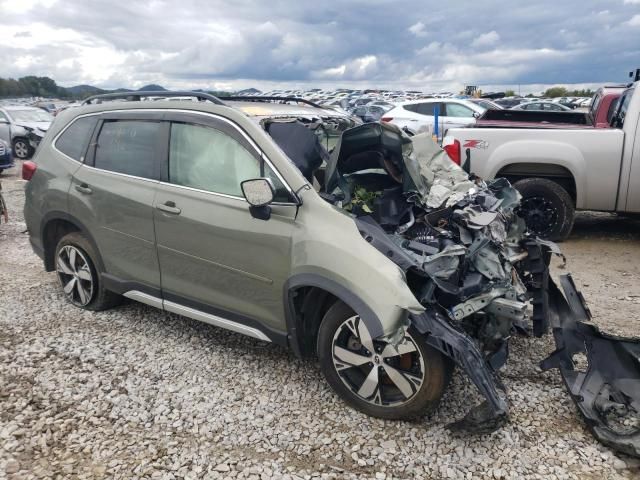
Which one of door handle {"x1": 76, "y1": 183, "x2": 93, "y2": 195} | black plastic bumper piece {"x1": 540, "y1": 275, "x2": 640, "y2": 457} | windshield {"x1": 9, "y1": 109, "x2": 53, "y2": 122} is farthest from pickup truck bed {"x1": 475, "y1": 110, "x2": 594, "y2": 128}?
windshield {"x1": 9, "y1": 109, "x2": 53, "y2": 122}

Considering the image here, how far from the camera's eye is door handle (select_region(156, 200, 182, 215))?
138 inches

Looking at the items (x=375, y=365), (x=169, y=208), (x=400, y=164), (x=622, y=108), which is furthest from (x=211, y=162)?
(x=622, y=108)

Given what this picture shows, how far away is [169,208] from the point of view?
3.55 metres

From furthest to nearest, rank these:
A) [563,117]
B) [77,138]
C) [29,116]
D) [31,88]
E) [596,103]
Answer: [31,88], [29,116], [563,117], [596,103], [77,138]

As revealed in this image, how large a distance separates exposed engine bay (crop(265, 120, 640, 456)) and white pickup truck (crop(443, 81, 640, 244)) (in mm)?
2227

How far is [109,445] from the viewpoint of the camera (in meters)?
2.87

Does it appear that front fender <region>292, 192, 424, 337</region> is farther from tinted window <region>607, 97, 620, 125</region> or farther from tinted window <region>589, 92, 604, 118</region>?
tinted window <region>589, 92, 604, 118</region>

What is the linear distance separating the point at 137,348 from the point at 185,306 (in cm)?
58

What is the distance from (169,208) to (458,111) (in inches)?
473

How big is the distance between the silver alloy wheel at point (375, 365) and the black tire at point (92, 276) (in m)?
2.35

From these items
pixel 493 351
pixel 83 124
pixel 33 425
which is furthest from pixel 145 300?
pixel 493 351

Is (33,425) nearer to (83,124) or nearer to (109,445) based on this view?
(109,445)

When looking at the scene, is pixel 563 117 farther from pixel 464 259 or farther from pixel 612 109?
pixel 464 259

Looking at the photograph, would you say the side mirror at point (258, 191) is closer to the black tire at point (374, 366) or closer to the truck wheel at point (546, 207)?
the black tire at point (374, 366)
